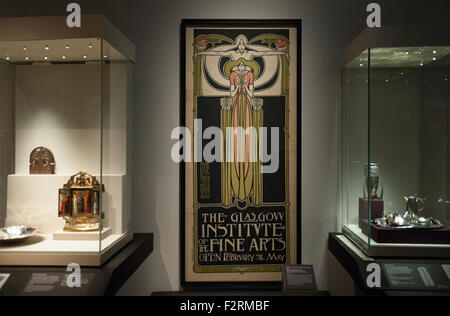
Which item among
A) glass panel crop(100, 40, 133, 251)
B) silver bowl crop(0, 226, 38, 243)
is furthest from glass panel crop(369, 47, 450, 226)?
silver bowl crop(0, 226, 38, 243)

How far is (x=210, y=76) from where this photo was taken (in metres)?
2.65

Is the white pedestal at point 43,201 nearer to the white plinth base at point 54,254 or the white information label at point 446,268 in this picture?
the white plinth base at point 54,254

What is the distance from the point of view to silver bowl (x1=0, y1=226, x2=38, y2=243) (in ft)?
6.63

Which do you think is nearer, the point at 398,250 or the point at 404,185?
the point at 398,250

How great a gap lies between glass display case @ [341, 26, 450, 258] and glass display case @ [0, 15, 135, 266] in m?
1.47

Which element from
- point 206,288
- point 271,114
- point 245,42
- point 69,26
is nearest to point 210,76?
point 245,42

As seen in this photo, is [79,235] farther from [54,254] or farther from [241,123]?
[241,123]

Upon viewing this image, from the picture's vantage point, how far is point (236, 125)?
265cm

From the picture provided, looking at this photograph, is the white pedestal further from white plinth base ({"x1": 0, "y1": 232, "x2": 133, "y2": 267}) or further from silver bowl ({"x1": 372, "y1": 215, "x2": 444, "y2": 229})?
silver bowl ({"x1": 372, "y1": 215, "x2": 444, "y2": 229})

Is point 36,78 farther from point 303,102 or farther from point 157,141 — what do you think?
point 303,102

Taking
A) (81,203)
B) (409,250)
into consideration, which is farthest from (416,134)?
(81,203)

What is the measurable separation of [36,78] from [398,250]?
2.31 meters

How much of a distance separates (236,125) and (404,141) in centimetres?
109

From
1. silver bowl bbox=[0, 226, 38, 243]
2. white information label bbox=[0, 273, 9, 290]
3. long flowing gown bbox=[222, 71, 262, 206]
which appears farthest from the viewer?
long flowing gown bbox=[222, 71, 262, 206]
